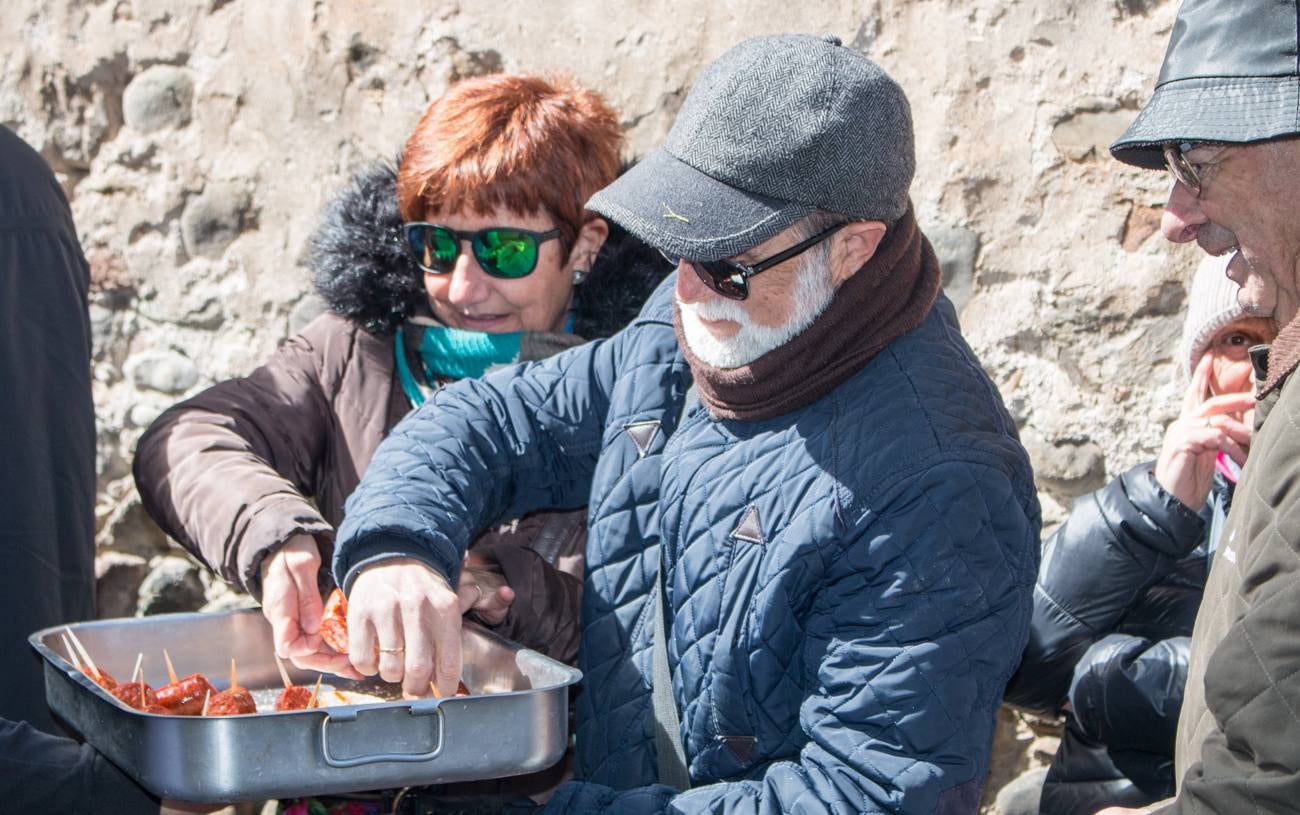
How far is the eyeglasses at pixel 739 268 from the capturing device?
1.84m

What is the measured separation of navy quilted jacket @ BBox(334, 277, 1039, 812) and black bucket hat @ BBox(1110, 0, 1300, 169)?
0.42 m

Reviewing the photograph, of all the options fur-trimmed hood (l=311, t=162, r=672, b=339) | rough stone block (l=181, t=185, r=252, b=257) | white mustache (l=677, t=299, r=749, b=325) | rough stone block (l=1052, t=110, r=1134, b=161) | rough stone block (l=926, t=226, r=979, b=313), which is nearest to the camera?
white mustache (l=677, t=299, r=749, b=325)

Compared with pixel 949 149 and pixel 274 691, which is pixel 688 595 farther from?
pixel 949 149

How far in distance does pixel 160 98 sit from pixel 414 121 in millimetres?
730

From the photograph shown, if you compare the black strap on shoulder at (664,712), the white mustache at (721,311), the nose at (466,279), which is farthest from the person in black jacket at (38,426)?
the white mustache at (721,311)

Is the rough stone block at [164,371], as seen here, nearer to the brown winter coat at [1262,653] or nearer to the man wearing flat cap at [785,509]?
the man wearing flat cap at [785,509]

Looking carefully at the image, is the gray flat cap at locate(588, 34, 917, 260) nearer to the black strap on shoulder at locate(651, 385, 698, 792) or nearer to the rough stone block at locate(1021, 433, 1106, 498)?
the black strap on shoulder at locate(651, 385, 698, 792)

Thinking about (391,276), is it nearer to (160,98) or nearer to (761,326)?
(761,326)

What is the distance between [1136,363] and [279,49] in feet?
7.19

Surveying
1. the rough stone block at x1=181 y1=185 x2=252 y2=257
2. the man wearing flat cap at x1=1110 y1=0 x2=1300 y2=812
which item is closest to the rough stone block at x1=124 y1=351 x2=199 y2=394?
the rough stone block at x1=181 y1=185 x2=252 y2=257

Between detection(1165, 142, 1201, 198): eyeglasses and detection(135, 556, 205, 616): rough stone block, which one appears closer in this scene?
detection(1165, 142, 1201, 198): eyeglasses

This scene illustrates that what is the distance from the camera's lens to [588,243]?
2641 millimetres

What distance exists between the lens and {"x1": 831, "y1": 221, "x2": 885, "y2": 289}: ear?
187cm

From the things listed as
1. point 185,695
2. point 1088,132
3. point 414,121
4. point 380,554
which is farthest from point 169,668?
point 1088,132
